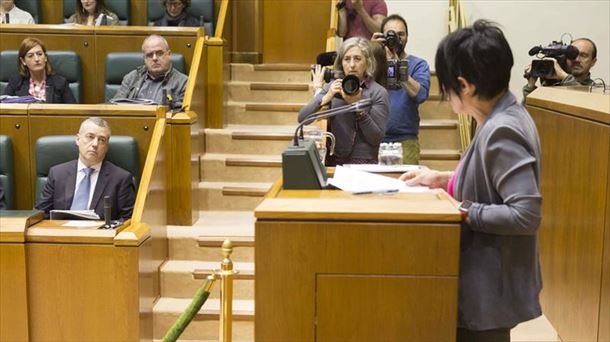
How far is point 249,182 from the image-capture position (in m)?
4.40

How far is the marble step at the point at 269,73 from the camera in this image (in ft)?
17.9

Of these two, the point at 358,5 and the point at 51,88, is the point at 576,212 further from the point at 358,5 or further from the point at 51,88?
the point at 51,88

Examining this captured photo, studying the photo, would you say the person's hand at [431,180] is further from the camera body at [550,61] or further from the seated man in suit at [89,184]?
the camera body at [550,61]

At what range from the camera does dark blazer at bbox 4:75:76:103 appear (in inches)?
169

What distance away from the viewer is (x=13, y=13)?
5340mm

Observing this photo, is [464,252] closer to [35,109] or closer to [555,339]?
[555,339]

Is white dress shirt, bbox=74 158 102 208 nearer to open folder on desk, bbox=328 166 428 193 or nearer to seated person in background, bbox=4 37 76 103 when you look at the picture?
seated person in background, bbox=4 37 76 103

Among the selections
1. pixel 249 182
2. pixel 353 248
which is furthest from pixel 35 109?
pixel 353 248

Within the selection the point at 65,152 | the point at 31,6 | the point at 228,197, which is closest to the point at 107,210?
the point at 65,152

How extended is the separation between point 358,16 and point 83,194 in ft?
7.73

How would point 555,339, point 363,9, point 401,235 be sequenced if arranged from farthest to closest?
point 363,9
point 555,339
point 401,235

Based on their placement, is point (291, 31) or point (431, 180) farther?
point (291, 31)

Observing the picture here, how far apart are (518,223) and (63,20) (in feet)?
15.9

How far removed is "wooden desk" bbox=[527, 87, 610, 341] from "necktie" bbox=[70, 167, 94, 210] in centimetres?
186
